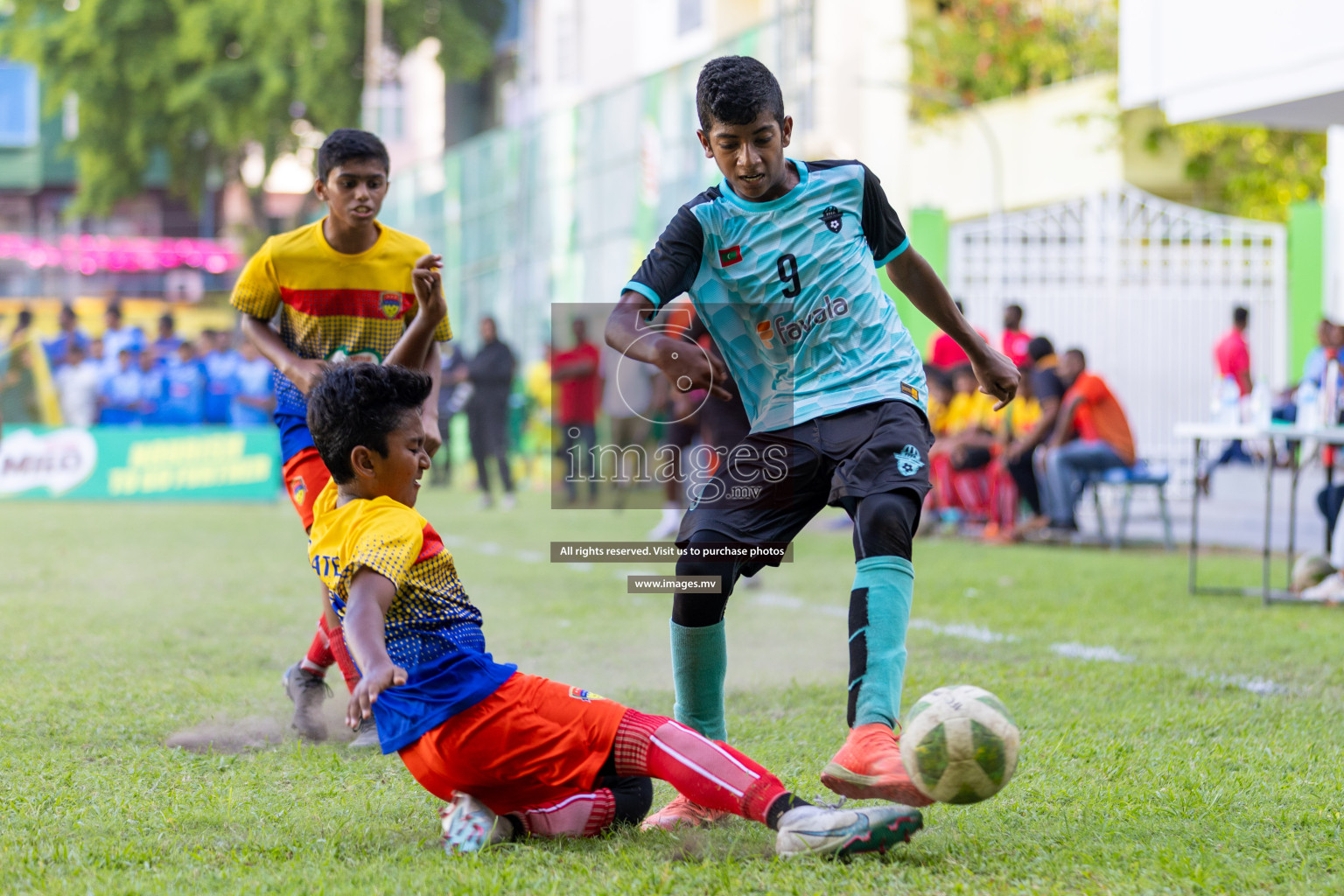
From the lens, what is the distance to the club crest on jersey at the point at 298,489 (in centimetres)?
488

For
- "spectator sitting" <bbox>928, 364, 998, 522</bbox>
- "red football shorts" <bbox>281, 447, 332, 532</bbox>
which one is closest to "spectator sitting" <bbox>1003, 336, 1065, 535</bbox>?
"spectator sitting" <bbox>928, 364, 998, 522</bbox>

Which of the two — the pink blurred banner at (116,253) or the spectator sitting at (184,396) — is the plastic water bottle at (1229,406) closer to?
the spectator sitting at (184,396)

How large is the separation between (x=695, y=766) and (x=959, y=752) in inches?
22.2

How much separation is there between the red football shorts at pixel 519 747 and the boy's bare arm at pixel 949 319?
4.62 feet

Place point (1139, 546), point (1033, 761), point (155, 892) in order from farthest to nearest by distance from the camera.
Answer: point (1139, 546), point (1033, 761), point (155, 892)

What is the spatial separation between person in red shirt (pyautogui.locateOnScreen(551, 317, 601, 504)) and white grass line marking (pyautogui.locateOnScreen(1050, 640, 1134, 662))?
30.7ft

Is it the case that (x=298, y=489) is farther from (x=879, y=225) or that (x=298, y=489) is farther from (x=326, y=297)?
(x=879, y=225)

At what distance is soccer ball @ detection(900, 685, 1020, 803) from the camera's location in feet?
10.5

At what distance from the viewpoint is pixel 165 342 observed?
20156 millimetres

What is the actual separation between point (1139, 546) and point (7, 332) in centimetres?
1399

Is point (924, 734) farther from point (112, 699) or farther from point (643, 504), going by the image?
point (643, 504)

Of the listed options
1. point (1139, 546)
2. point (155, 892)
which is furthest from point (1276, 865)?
point (1139, 546)

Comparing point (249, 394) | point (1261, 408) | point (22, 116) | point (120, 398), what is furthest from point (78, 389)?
point (22, 116)

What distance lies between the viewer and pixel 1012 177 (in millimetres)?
26734
